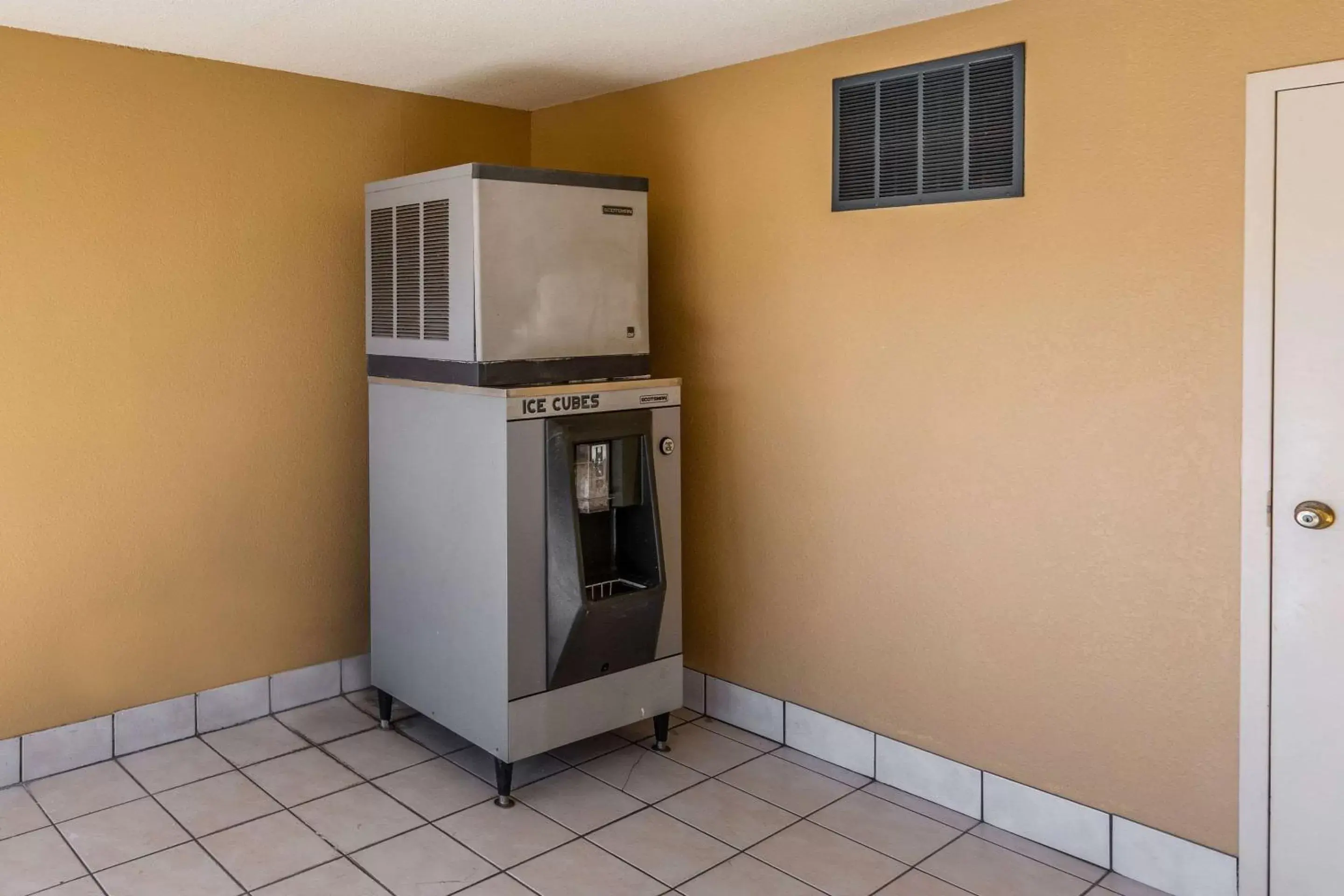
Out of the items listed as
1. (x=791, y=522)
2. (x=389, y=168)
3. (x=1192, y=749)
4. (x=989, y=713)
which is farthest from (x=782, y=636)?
(x=389, y=168)

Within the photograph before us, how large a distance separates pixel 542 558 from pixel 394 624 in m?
0.74

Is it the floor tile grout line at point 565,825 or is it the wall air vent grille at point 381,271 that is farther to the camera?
the wall air vent grille at point 381,271

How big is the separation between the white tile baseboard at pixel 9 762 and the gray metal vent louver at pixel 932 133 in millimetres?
2826

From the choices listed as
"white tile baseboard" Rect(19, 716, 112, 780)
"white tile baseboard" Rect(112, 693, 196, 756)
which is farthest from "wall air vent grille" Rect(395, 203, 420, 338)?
"white tile baseboard" Rect(19, 716, 112, 780)

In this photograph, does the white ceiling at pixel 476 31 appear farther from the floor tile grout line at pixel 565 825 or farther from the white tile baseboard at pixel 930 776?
the floor tile grout line at pixel 565 825

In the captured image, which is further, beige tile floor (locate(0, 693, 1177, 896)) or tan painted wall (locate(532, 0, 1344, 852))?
beige tile floor (locate(0, 693, 1177, 896))

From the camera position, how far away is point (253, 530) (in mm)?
3422

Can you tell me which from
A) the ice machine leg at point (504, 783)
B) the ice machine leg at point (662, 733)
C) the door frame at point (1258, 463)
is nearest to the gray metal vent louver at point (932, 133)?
the door frame at point (1258, 463)

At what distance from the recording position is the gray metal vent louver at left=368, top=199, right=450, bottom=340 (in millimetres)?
2975

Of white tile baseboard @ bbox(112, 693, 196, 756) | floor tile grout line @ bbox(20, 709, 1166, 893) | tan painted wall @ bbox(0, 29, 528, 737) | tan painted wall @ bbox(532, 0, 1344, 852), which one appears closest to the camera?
tan painted wall @ bbox(532, 0, 1344, 852)

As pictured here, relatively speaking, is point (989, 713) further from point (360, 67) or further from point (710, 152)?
point (360, 67)

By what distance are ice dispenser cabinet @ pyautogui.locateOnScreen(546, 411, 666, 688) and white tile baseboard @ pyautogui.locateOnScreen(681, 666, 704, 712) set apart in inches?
18.9

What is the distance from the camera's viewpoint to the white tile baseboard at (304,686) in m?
3.52

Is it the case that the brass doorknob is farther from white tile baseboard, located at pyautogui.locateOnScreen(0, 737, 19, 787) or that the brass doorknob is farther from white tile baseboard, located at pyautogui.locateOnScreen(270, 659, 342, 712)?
white tile baseboard, located at pyautogui.locateOnScreen(0, 737, 19, 787)
